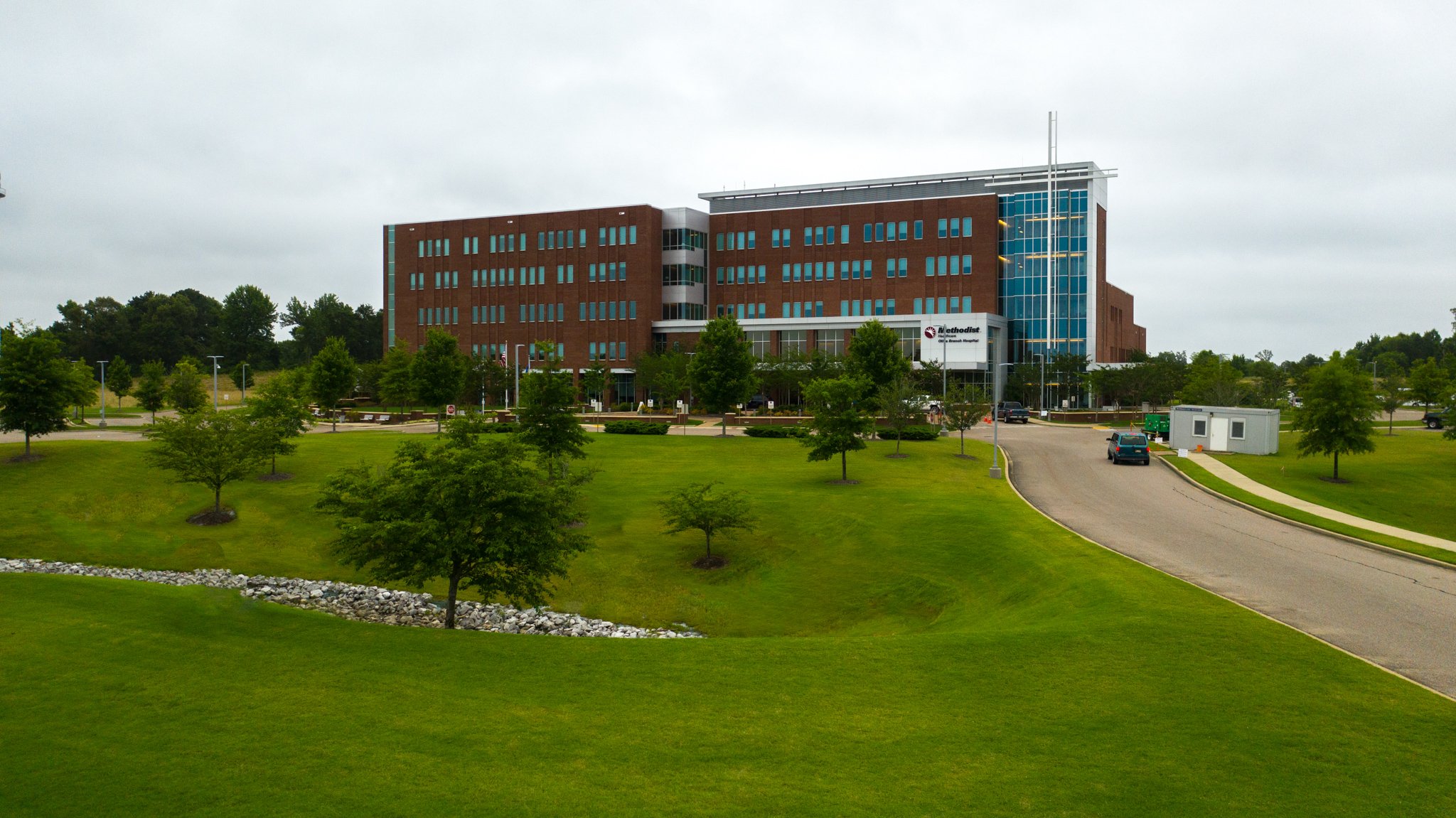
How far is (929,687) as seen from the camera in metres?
13.2

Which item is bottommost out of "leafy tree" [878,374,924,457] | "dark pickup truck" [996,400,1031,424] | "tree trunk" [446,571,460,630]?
"tree trunk" [446,571,460,630]

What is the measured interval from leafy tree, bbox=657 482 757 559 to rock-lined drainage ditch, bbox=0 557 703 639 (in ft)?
18.9

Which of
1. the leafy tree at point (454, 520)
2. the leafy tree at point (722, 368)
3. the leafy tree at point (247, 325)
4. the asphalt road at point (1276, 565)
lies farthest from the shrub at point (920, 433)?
the leafy tree at point (247, 325)

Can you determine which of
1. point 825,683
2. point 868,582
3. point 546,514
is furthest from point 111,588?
point 868,582

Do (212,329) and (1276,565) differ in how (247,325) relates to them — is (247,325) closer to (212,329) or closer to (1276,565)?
(212,329)

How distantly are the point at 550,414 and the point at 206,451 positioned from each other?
13836mm

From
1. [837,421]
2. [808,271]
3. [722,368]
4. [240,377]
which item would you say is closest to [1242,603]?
[837,421]

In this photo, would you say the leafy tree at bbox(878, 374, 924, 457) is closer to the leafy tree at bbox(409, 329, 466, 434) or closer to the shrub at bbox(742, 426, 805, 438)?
the shrub at bbox(742, 426, 805, 438)

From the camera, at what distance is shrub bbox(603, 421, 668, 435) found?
5625 centimetres

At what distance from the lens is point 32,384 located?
41.1 meters

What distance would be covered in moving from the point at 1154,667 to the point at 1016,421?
6238 cm

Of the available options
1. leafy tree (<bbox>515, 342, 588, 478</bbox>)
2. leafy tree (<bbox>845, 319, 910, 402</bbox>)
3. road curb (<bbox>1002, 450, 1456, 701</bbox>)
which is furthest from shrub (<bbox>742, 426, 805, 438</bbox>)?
leafy tree (<bbox>515, 342, 588, 478</bbox>)

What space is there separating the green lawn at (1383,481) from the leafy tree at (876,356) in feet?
65.6

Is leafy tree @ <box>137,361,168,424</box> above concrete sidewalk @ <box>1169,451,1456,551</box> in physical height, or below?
above
